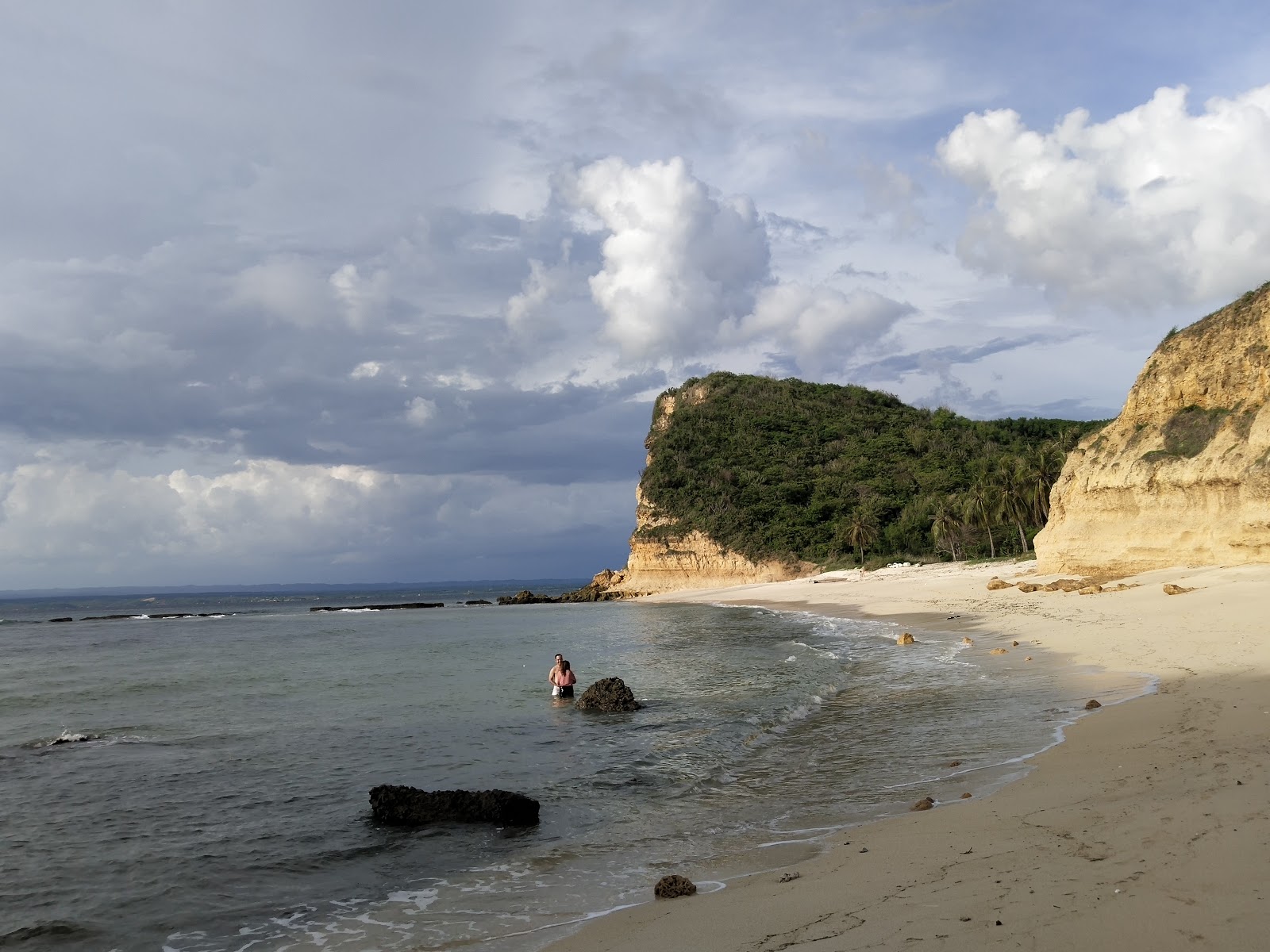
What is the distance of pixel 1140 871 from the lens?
18.7ft

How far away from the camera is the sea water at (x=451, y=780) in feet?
26.0

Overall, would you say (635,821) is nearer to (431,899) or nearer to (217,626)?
(431,899)

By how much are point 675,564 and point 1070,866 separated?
3181 inches

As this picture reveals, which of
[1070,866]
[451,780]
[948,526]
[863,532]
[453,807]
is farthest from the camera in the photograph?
[863,532]

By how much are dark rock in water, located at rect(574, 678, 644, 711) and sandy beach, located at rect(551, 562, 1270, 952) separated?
31.0 feet

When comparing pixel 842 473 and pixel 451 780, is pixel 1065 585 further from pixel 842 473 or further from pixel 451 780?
pixel 842 473

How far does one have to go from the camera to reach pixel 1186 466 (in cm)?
2852

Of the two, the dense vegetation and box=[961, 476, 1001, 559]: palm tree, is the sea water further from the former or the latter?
the dense vegetation

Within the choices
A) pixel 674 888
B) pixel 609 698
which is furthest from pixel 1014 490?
pixel 674 888

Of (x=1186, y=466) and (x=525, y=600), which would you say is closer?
(x=1186, y=466)

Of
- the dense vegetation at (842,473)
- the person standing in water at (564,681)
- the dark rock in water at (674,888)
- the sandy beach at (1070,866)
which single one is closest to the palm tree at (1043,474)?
the dense vegetation at (842,473)

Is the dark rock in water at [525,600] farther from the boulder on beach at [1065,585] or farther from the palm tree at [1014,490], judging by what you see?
the boulder on beach at [1065,585]

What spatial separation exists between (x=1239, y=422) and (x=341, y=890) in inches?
1215

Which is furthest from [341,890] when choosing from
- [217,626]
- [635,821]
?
[217,626]
